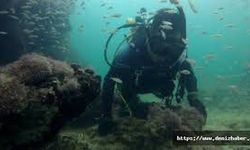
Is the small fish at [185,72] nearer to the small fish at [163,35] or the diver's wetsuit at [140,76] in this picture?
the diver's wetsuit at [140,76]

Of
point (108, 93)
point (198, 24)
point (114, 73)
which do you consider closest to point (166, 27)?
point (114, 73)

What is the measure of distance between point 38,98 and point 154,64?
2954mm

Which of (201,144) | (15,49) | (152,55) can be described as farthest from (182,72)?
(15,49)

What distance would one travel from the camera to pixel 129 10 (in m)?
126

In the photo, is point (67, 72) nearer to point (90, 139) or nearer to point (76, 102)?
point (76, 102)

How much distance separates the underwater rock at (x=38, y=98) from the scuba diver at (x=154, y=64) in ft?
4.05

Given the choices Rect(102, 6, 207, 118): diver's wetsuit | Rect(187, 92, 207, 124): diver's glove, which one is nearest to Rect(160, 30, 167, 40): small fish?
Rect(102, 6, 207, 118): diver's wetsuit

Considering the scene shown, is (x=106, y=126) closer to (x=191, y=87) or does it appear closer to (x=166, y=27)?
(x=191, y=87)

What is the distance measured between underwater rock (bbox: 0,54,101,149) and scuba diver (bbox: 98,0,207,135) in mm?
1235

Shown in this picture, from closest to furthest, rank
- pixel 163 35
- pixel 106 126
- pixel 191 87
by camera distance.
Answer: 1. pixel 163 35
2. pixel 106 126
3. pixel 191 87

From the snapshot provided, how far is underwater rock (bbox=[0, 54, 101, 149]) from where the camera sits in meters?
Answer: 5.41

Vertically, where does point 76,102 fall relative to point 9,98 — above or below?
below

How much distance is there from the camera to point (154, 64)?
788 centimetres

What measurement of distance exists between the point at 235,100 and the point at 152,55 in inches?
579
